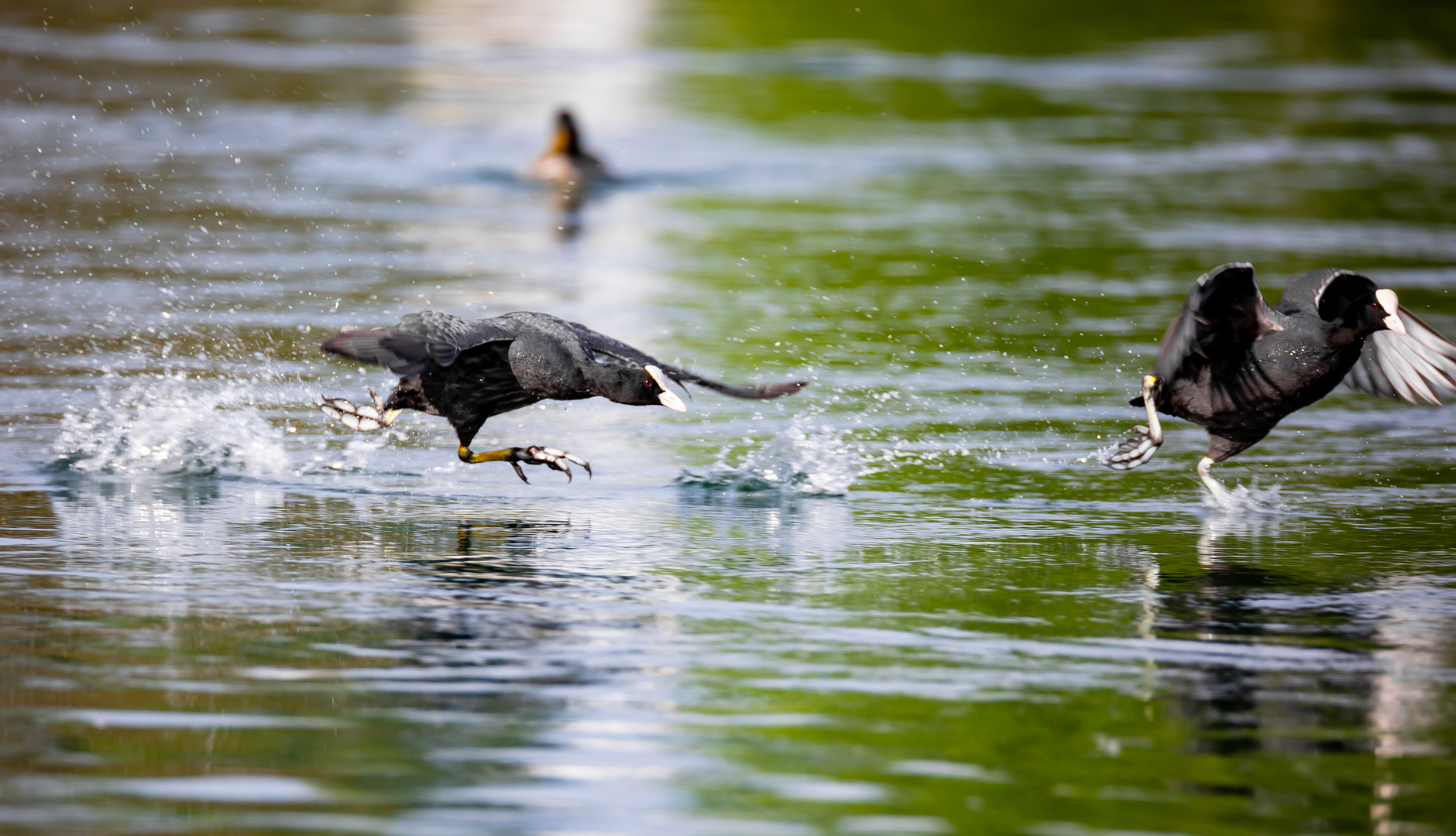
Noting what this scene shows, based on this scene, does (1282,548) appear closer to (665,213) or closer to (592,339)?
(592,339)

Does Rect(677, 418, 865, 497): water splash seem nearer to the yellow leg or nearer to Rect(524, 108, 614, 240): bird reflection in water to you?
the yellow leg

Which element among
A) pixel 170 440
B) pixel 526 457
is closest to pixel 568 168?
pixel 170 440

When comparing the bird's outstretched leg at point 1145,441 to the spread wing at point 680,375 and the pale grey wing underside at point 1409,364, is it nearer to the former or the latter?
the pale grey wing underside at point 1409,364

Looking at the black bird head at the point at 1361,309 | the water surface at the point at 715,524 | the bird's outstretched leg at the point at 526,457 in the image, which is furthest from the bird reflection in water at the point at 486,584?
the black bird head at the point at 1361,309

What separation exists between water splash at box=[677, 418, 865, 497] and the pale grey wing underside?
2.31 m

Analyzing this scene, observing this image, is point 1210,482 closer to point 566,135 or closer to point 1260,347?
point 1260,347

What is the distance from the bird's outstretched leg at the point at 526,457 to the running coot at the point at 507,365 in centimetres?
20

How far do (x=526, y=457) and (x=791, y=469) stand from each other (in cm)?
127

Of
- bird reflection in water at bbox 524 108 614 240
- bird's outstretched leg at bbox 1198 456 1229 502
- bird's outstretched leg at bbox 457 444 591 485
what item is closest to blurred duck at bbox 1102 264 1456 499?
bird's outstretched leg at bbox 1198 456 1229 502

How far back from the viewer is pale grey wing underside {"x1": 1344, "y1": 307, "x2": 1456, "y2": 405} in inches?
334

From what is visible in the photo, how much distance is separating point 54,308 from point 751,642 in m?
7.77

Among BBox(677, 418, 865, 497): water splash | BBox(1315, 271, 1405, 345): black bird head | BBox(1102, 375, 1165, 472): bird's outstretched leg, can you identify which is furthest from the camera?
BBox(677, 418, 865, 497): water splash

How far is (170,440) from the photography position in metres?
9.02

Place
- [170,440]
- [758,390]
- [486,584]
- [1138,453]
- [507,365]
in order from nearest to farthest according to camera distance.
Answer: [486,584] < [758,390] < [507,365] < [1138,453] < [170,440]
